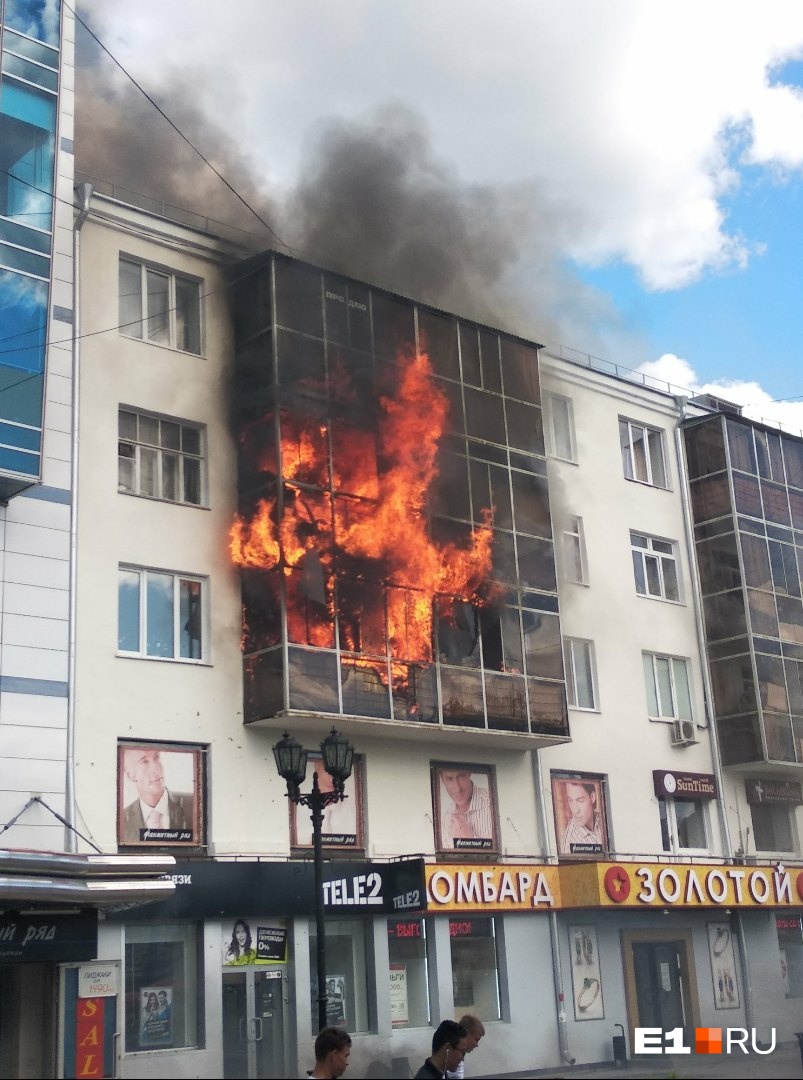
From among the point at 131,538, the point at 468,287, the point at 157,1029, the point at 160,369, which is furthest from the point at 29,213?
the point at 157,1029

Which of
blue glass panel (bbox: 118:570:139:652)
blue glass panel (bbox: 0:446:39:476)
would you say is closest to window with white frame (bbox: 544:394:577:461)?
blue glass panel (bbox: 118:570:139:652)

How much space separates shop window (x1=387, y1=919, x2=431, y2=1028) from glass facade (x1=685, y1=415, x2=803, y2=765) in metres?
10.2

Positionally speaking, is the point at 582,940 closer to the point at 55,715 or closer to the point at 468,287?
the point at 55,715

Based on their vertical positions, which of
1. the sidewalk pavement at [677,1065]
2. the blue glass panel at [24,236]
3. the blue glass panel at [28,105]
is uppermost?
the blue glass panel at [28,105]

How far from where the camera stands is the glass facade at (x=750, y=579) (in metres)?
31.4

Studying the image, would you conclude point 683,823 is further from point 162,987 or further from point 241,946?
point 162,987

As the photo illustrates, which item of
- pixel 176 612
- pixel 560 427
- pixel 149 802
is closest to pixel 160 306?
pixel 176 612

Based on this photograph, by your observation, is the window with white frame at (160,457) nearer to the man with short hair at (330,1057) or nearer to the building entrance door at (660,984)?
the building entrance door at (660,984)

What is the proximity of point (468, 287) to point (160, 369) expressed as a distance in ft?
27.9

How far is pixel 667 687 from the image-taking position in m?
31.6

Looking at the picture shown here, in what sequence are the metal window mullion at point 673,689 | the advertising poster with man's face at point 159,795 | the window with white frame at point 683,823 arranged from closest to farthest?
1. the advertising poster with man's face at point 159,795
2. the window with white frame at point 683,823
3. the metal window mullion at point 673,689

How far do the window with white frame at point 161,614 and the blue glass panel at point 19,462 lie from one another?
9.79ft

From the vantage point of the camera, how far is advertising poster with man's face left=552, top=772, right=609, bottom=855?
92.0 ft

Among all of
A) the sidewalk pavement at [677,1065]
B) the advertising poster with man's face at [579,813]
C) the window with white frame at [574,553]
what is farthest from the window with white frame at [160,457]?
the sidewalk pavement at [677,1065]
